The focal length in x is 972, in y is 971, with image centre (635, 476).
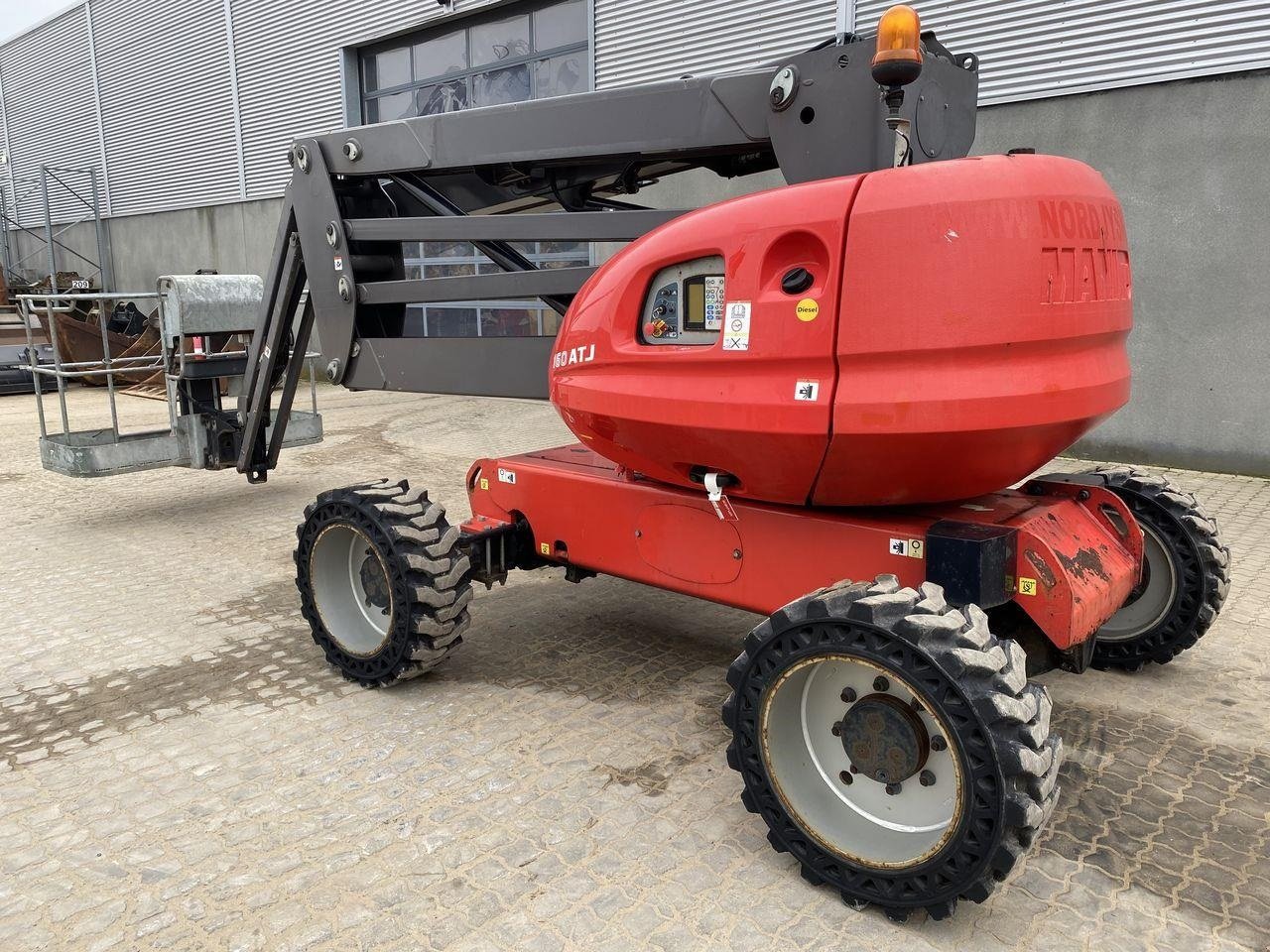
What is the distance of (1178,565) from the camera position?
13.4 ft

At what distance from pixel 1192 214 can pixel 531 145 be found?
6752mm

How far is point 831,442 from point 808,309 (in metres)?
0.40

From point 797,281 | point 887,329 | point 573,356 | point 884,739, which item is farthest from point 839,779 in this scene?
point 573,356

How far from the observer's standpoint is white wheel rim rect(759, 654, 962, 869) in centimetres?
269

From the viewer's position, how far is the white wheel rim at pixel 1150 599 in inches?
163

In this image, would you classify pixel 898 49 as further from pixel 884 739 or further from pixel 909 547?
pixel 884 739

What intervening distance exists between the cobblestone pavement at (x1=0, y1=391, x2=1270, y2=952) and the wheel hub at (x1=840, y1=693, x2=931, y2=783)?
397mm

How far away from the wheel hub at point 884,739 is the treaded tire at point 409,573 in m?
1.80

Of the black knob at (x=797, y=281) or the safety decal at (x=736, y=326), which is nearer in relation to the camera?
the black knob at (x=797, y=281)

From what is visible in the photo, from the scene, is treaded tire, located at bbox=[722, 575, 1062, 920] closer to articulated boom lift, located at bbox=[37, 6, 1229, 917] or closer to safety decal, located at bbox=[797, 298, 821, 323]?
articulated boom lift, located at bbox=[37, 6, 1229, 917]

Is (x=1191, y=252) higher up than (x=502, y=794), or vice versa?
(x=1191, y=252)

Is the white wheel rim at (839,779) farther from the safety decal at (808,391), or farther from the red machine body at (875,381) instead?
the safety decal at (808,391)

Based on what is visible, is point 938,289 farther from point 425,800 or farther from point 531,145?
point 425,800

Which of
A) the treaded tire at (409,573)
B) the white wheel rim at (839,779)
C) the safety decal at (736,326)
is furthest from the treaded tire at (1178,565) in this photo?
the treaded tire at (409,573)
